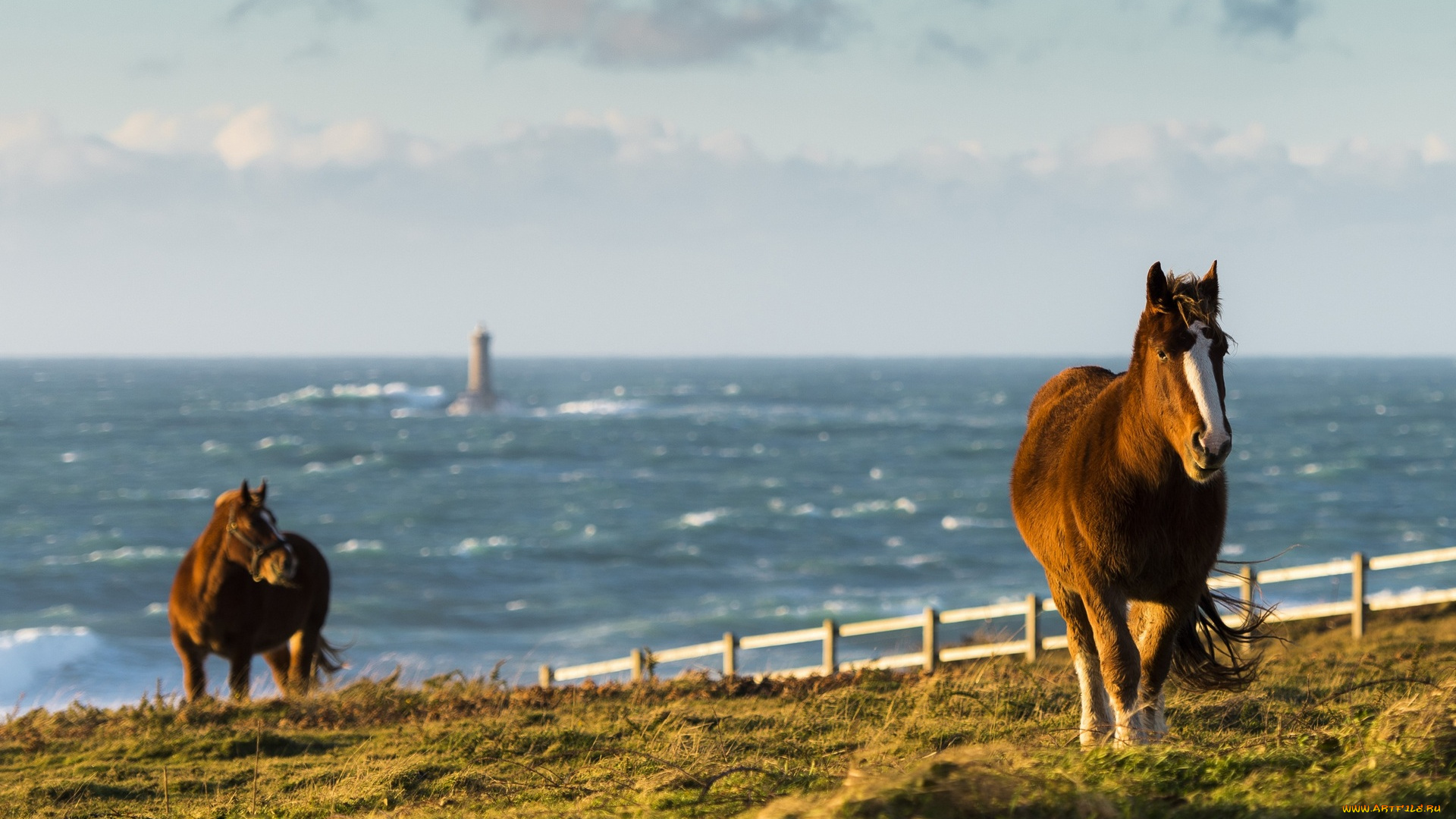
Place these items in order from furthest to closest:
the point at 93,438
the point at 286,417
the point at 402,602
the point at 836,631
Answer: the point at 286,417, the point at 93,438, the point at 402,602, the point at 836,631

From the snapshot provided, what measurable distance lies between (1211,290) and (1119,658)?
1667 mm

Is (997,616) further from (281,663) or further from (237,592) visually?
(237,592)

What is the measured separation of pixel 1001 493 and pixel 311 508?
33.6 meters

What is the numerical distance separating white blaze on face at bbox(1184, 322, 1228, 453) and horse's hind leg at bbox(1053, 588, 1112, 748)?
167cm

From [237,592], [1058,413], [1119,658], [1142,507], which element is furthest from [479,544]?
[1142,507]

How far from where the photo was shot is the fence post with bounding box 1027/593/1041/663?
46.9 feet

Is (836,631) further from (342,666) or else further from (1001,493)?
(1001,493)

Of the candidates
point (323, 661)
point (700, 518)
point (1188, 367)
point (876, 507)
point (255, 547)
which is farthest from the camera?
point (876, 507)

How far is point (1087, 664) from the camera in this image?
6090 mm

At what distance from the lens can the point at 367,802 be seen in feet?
20.6

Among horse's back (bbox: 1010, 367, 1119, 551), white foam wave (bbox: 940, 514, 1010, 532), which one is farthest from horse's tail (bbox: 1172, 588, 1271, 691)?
white foam wave (bbox: 940, 514, 1010, 532)

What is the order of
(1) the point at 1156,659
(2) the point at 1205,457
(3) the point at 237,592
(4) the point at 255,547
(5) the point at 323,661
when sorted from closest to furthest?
1. (2) the point at 1205,457
2. (1) the point at 1156,659
3. (4) the point at 255,547
4. (3) the point at 237,592
5. (5) the point at 323,661

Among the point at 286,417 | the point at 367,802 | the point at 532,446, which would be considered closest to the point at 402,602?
the point at 367,802

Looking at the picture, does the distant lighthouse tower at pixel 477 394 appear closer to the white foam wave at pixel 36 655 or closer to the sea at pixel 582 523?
the sea at pixel 582 523
